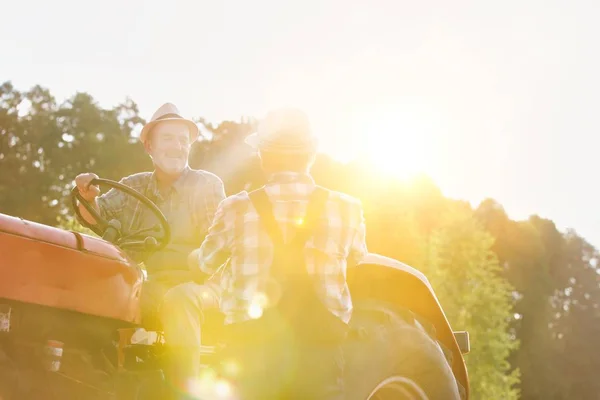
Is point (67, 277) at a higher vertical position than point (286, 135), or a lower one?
lower

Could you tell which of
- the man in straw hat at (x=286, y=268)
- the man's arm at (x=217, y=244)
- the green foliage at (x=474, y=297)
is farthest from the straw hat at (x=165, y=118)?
the green foliage at (x=474, y=297)

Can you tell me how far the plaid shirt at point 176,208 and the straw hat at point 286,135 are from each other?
99 centimetres

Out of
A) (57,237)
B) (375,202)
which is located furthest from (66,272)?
(375,202)

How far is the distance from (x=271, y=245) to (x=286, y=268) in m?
0.11

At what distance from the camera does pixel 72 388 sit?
2.49 m

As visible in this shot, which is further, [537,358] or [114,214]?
[537,358]

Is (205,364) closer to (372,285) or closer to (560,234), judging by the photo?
(372,285)

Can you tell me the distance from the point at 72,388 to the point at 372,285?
4.61 ft

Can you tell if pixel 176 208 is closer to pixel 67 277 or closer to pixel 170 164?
pixel 170 164

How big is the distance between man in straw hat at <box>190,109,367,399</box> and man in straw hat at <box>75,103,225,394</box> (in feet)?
0.96

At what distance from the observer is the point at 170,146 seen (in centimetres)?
439

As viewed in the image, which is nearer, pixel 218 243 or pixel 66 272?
pixel 66 272

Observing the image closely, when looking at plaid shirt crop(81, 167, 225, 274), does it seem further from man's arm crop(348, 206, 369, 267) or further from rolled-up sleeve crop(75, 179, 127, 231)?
man's arm crop(348, 206, 369, 267)

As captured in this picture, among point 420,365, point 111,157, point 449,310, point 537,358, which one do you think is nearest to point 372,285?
point 420,365
